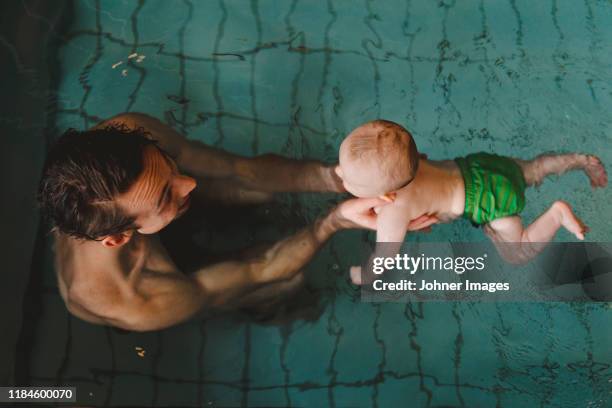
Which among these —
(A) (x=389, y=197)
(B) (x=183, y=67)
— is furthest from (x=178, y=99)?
(A) (x=389, y=197)

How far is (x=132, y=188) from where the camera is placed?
3.86ft

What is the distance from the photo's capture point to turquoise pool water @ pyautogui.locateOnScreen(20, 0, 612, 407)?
5.89ft

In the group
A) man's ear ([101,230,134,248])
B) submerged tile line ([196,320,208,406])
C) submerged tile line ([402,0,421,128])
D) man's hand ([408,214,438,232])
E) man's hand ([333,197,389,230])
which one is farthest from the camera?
submerged tile line ([402,0,421,128])

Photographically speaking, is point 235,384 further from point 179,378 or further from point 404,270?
point 404,270

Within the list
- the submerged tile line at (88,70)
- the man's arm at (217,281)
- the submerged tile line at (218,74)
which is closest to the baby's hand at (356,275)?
the man's arm at (217,281)

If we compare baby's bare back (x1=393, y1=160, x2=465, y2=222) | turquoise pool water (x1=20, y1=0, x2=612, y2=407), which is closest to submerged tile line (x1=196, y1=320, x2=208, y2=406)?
turquoise pool water (x1=20, y1=0, x2=612, y2=407)

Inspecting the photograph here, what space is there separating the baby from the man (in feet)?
0.26

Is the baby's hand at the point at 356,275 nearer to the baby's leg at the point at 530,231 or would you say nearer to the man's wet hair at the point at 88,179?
the baby's leg at the point at 530,231

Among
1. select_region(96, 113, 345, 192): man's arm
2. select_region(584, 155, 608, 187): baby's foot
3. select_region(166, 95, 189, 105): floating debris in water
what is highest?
select_region(166, 95, 189, 105): floating debris in water

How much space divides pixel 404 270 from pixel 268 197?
0.52 meters

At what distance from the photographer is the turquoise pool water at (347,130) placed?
1796mm

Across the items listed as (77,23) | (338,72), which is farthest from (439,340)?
(77,23)

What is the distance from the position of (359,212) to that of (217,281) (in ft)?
1.53

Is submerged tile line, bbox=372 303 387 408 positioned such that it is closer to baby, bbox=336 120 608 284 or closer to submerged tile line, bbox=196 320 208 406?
baby, bbox=336 120 608 284
